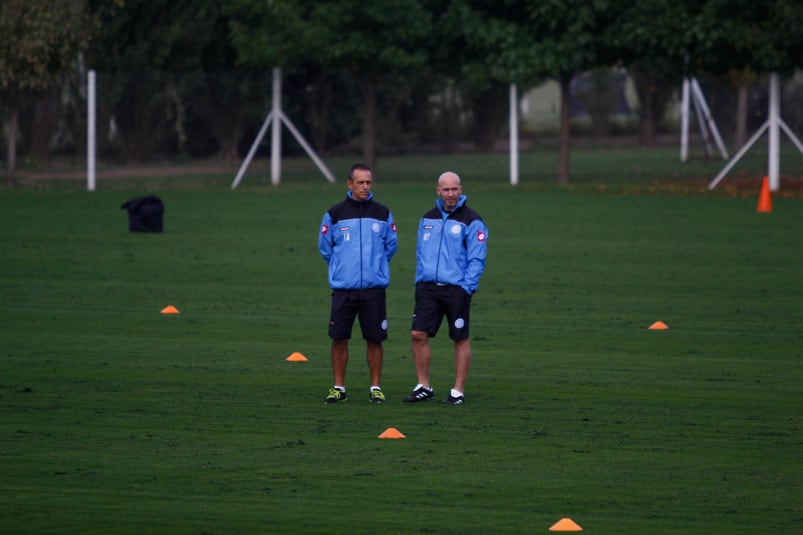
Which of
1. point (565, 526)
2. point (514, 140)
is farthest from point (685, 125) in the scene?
point (565, 526)

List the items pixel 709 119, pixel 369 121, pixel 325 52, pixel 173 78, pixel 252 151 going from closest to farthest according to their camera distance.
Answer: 1. pixel 325 52
2. pixel 252 151
3. pixel 173 78
4. pixel 369 121
5. pixel 709 119

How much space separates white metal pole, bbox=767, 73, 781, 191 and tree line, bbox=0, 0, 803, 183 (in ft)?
1.91

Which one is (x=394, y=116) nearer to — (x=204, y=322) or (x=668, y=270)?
(x=668, y=270)

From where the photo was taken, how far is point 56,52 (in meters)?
37.6

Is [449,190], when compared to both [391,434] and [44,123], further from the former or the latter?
[44,123]

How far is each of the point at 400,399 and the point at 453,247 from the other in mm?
1320

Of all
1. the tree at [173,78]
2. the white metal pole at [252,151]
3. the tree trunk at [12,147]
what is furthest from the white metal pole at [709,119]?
the tree trunk at [12,147]

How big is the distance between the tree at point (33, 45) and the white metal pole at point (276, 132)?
17.6 feet

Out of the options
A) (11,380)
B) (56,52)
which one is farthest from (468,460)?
(56,52)

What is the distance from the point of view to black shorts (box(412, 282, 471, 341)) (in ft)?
37.1

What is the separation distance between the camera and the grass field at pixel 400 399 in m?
8.44

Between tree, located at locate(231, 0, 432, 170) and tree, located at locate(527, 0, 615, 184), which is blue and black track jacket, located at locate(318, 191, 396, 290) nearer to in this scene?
tree, located at locate(527, 0, 615, 184)

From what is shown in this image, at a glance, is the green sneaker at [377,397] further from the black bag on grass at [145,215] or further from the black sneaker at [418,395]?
the black bag on grass at [145,215]

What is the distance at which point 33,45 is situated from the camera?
119 feet
